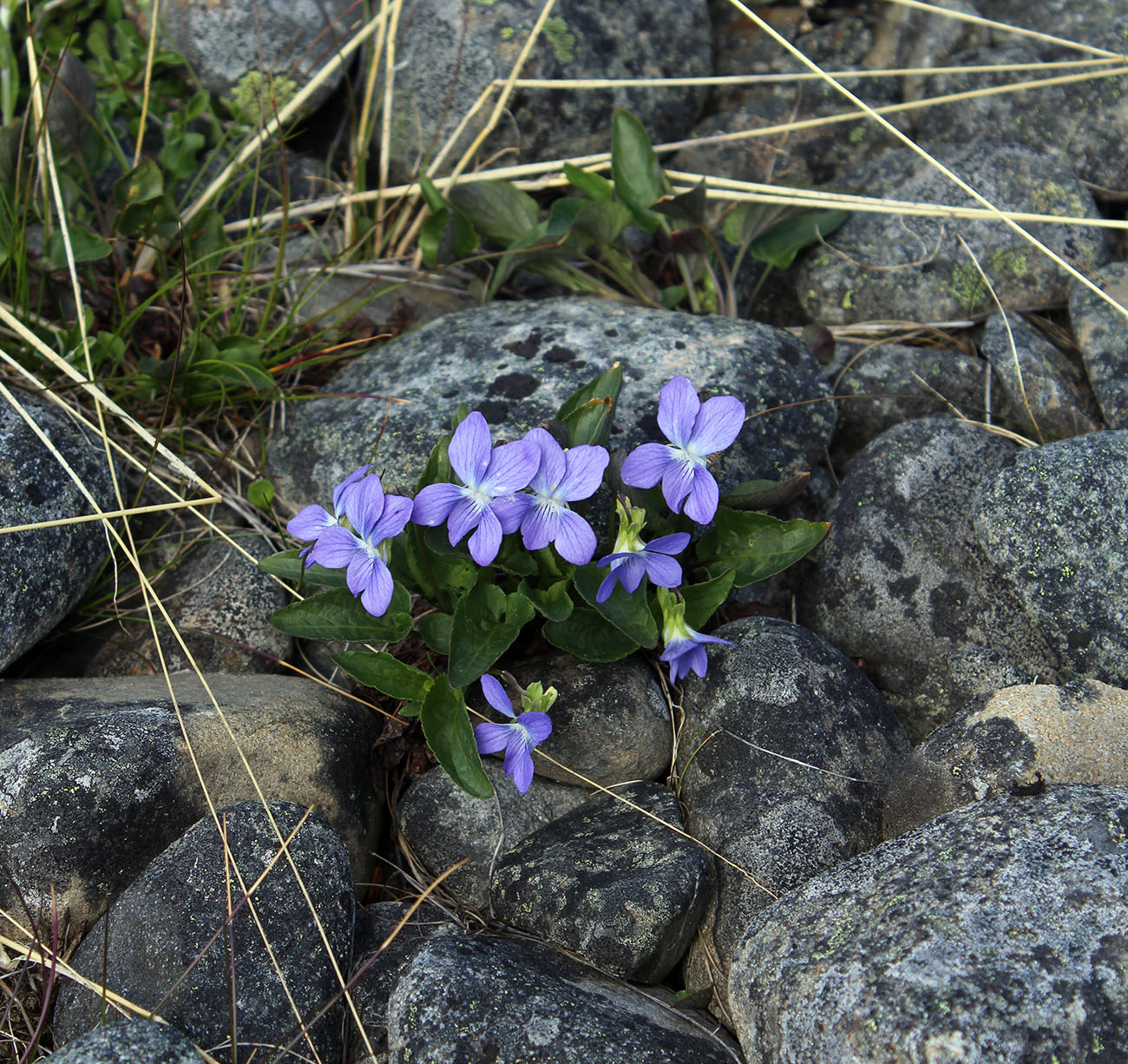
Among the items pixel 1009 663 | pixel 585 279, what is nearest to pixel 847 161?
pixel 585 279

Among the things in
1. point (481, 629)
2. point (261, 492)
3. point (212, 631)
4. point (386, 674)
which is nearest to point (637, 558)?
point (481, 629)

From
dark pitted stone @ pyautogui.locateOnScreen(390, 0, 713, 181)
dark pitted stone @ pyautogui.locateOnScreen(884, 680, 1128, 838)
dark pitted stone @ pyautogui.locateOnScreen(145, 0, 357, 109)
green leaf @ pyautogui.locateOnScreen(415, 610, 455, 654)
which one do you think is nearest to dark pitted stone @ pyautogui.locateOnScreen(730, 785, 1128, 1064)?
dark pitted stone @ pyautogui.locateOnScreen(884, 680, 1128, 838)

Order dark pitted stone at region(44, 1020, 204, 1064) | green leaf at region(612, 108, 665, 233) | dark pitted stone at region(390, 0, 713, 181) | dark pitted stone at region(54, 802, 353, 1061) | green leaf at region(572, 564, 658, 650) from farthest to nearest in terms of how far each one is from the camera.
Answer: dark pitted stone at region(390, 0, 713, 181)
green leaf at region(612, 108, 665, 233)
green leaf at region(572, 564, 658, 650)
dark pitted stone at region(54, 802, 353, 1061)
dark pitted stone at region(44, 1020, 204, 1064)

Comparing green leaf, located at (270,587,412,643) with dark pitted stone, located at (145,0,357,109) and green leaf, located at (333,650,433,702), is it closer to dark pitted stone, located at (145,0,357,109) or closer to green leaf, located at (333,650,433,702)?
green leaf, located at (333,650,433,702)

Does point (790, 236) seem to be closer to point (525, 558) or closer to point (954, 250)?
point (954, 250)

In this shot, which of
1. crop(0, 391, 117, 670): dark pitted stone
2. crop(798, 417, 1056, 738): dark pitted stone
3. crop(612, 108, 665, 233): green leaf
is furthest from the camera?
crop(612, 108, 665, 233): green leaf
